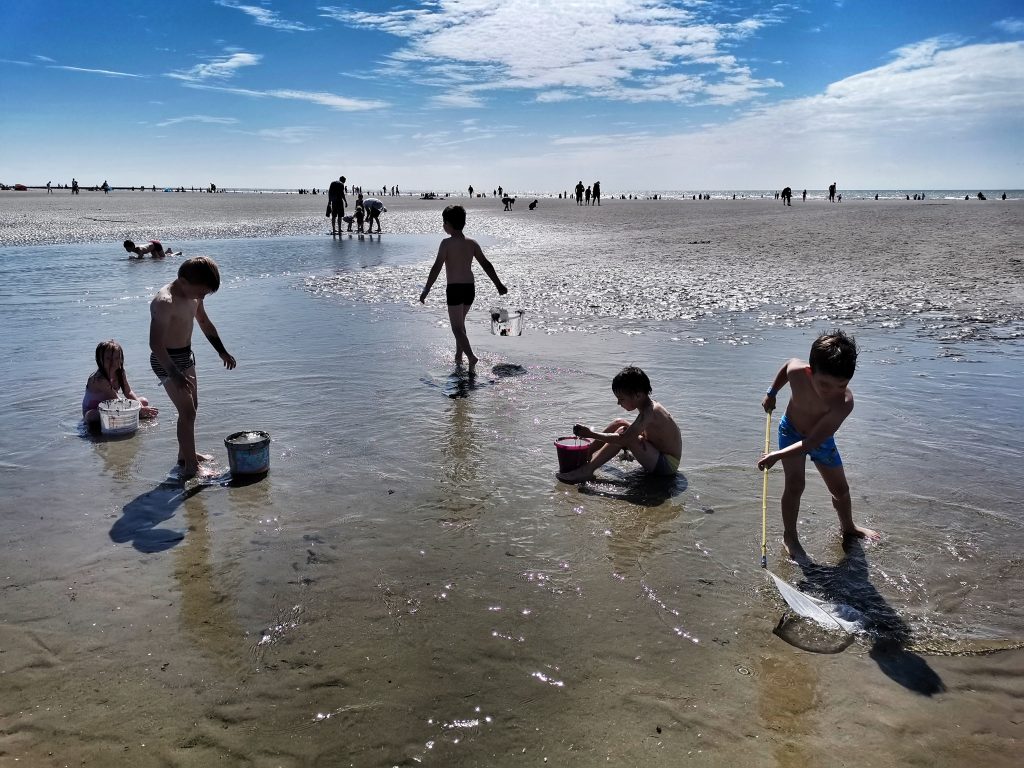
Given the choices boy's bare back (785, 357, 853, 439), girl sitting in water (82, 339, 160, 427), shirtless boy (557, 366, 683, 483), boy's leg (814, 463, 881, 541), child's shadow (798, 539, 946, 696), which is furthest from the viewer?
girl sitting in water (82, 339, 160, 427)

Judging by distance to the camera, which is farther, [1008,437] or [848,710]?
[1008,437]

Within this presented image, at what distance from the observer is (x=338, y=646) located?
350cm

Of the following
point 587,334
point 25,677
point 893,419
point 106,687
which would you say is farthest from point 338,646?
point 587,334

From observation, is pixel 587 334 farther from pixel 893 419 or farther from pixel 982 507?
pixel 982 507

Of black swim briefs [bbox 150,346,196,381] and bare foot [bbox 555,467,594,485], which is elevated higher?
black swim briefs [bbox 150,346,196,381]

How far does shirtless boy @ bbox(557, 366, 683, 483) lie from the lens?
548 centimetres

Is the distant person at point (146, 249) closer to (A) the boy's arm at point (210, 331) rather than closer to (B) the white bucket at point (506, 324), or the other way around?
(B) the white bucket at point (506, 324)

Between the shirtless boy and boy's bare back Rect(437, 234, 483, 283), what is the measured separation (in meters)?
3.95

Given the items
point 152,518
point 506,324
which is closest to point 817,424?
point 152,518

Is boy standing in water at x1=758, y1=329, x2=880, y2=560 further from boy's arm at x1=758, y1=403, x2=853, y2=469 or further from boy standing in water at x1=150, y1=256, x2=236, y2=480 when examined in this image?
boy standing in water at x1=150, y1=256, x2=236, y2=480

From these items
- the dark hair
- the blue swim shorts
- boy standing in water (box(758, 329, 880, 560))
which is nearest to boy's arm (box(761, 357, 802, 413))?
boy standing in water (box(758, 329, 880, 560))

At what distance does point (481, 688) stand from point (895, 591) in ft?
8.21

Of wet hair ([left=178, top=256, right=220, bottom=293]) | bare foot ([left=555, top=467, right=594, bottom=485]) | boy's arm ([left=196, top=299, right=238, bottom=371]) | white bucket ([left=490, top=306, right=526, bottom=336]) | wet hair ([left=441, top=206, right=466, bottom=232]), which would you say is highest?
wet hair ([left=441, top=206, right=466, bottom=232])

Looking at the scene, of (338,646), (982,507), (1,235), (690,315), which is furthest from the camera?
(1,235)
